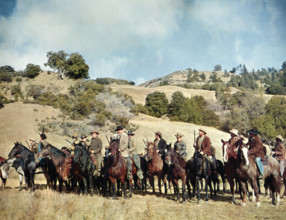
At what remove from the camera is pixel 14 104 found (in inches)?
1516

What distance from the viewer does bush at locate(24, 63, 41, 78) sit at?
59.9 m

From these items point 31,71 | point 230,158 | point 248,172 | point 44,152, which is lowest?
point 248,172

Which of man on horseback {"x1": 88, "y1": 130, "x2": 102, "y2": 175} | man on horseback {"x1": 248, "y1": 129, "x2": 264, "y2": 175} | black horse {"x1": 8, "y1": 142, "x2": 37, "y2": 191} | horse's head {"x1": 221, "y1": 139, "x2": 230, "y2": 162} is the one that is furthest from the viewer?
man on horseback {"x1": 88, "y1": 130, "x2": 102, "y2": 175}

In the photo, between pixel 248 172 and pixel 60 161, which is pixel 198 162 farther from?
pixel 60 161

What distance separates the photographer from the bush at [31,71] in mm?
59875

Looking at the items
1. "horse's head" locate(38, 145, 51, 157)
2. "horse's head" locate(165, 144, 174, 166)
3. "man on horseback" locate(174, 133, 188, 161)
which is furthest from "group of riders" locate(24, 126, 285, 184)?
"horse's head" locate(165, 144, 174, 166)

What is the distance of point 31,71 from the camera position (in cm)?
5988

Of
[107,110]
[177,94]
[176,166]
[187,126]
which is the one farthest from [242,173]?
[177,94]

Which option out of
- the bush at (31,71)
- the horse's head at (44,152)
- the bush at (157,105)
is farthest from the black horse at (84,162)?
the bush at (31,71)

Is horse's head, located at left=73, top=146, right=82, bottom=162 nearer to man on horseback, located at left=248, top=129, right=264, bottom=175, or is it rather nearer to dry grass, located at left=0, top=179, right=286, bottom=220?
dry grass, located at left=0, top=179, right=286, bottom=220

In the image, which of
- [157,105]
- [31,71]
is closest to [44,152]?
[157,105]

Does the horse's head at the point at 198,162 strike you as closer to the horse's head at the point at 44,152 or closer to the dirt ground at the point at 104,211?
the dirt ground at the point at 104,211

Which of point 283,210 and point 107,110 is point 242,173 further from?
point 107,110

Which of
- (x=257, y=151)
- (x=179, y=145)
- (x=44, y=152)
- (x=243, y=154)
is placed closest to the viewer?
(x=243, y=154)
